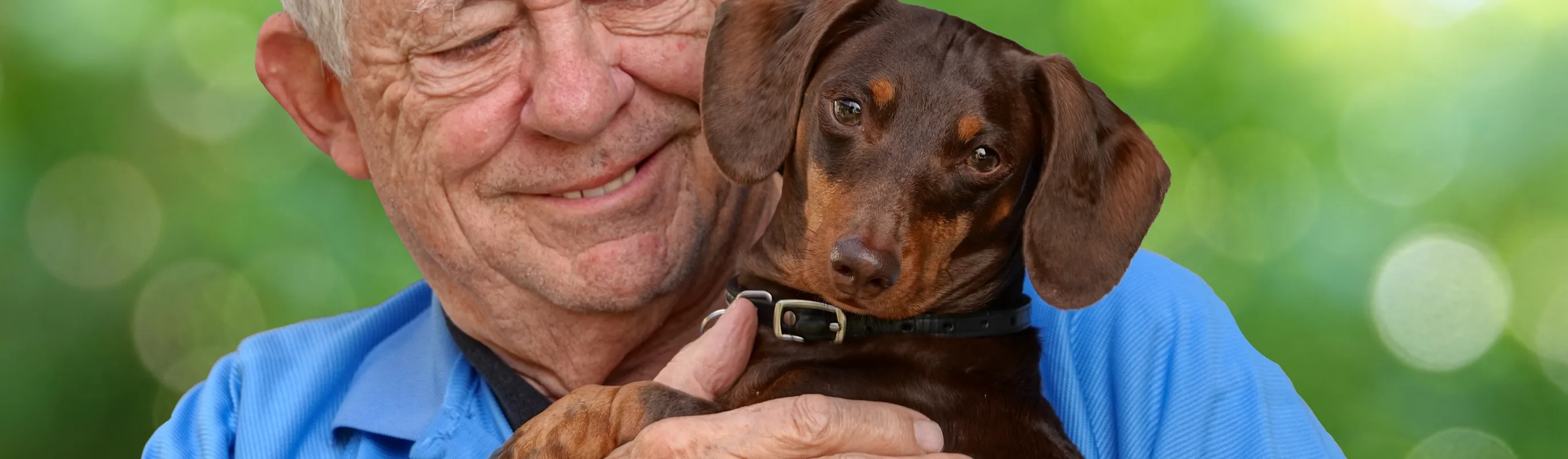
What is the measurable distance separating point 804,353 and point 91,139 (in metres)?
2.36

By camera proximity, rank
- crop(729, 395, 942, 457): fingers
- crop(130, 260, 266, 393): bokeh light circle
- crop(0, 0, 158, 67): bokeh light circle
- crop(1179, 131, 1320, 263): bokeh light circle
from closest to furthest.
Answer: crop(729, 395, 942, 457): fingers → crop(1179, 131, 1320, 263): bokeh light circle → crop(0, 0, 158, 67): bokeh light circle → crop(130, 260, 266, 393): bokeh light circle

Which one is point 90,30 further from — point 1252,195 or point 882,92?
point 1252,195

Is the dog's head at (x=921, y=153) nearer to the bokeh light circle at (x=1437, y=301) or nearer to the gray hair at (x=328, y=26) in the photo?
the gray hair at (x=328, y=26)

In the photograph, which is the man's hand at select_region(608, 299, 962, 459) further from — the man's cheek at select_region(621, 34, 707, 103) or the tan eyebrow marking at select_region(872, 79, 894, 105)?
the man's cheek at select_region(621, 34, 707, 103)

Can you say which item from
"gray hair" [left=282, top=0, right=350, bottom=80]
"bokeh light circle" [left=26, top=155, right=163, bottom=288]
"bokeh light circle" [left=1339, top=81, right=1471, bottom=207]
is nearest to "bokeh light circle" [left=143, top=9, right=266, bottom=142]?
"bokeh light circle" [left=26, top=155, right=163, bottom=288]

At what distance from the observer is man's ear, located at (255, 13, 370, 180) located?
233 cm

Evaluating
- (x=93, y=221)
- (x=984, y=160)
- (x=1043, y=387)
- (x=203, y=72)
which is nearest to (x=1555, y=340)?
(x=1043, y=387)

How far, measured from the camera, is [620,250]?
Answer: 85.6 inches

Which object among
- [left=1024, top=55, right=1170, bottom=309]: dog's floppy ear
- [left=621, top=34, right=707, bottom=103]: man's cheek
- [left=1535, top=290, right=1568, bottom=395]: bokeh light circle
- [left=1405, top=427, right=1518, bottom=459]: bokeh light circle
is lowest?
[left=1405, top=427, right=1518, bottom=459]: bokeh light circle

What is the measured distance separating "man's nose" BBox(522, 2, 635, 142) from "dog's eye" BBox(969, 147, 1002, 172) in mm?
607

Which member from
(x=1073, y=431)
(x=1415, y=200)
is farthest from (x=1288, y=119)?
(x=1073, y=431)

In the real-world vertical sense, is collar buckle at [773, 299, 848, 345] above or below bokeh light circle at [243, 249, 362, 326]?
above

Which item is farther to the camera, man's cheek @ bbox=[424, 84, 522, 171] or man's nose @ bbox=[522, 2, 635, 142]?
man's cheek @ bbox=[424, 84, 522, 171]

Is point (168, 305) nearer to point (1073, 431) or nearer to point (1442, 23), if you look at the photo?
point (1073, 431)
